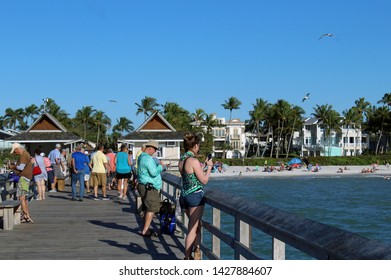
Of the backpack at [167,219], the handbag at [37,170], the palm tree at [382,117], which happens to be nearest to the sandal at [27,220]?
the backpack at [167,219]

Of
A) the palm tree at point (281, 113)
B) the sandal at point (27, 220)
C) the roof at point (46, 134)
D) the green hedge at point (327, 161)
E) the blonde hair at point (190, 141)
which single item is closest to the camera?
the blonde hair at point (190, 141)

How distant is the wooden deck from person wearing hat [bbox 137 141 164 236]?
0.36 m

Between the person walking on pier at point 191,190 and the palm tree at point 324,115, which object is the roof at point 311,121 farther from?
the person walking on pier at point 191,190

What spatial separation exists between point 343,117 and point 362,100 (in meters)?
10.3

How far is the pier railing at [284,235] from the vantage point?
11.4ft

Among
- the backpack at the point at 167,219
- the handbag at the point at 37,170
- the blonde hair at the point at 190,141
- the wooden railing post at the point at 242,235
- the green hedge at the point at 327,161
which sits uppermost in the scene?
the blonde hair at the point at 190,141

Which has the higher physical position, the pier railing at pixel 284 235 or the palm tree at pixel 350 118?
the palm tree at pixel 350 118


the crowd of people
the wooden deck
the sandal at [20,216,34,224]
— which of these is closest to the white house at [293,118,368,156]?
the crowd of people

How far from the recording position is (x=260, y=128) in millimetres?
133875

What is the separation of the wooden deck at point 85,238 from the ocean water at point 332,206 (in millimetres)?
4123

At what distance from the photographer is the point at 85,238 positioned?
10.8 m

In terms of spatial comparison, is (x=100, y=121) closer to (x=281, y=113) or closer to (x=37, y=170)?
(x=281, y=113)
